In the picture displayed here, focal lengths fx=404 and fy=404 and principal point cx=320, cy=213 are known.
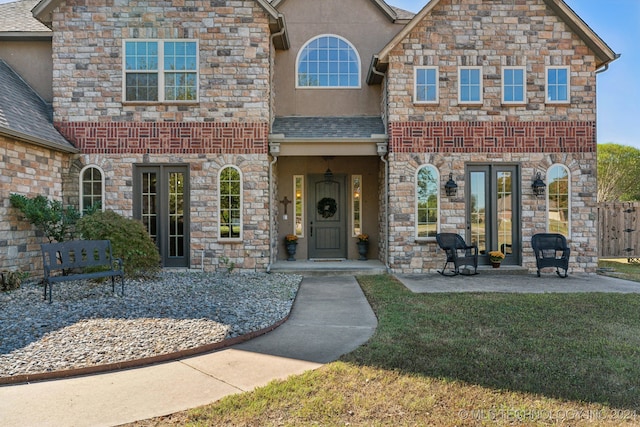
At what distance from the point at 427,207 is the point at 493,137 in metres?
2.27

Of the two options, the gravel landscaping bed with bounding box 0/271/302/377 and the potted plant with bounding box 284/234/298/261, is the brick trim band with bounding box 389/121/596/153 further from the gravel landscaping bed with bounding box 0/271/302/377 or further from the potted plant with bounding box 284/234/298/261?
the gravel landscaping bed with bounding box 0/271/302/377

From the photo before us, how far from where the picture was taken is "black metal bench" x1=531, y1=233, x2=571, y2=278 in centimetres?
882

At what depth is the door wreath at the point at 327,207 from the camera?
11375 mm

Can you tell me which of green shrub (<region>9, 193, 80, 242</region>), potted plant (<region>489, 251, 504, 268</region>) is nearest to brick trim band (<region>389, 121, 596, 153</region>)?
potted plant (<region>489, 251, 504, 268</region>)

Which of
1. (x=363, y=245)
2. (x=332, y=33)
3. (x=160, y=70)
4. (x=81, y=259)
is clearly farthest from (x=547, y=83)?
(x=81, y=259)

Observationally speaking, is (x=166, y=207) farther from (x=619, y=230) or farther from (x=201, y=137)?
(x=619, y=230)

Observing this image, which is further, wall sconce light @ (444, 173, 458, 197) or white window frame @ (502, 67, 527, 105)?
white window frame @ (502, 67, 527, 105)

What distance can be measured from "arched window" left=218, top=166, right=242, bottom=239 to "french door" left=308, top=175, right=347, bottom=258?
256 centimetres

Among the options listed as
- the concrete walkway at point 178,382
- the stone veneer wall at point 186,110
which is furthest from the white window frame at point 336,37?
the concrete walkway at point 178,382

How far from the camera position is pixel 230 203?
368 inches

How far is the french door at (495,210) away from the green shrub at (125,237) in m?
7.21

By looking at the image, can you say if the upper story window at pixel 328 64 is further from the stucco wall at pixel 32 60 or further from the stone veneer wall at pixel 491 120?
the stucco wall at pixel 32 60

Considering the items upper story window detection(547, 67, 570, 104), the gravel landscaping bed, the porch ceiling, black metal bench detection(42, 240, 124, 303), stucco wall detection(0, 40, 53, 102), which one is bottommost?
the gravel landscaping bed

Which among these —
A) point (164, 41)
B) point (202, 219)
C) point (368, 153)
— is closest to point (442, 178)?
point (368, 153)
